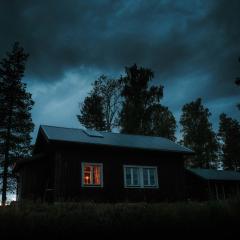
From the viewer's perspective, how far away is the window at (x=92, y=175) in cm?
2121

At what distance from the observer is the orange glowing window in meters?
21.3

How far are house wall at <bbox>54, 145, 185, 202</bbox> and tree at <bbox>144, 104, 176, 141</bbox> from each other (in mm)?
19601

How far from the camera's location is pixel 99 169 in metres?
21.9

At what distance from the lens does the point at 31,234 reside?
285 inches

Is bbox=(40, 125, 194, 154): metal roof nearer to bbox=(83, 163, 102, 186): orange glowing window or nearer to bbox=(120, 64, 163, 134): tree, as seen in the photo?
bbox=(83, 163, 102, 186): orange glowing window

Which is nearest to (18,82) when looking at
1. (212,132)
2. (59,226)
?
(212,132)

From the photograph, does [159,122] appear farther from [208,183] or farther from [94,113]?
[208,183]

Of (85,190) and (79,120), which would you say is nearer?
(85,190)

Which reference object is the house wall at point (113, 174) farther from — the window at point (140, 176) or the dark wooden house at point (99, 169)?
the window at point (140, 176)

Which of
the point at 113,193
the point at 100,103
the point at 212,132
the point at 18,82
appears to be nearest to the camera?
the point at 113,193

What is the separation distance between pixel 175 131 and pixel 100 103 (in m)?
12.9

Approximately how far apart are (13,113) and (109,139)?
17.7 meters

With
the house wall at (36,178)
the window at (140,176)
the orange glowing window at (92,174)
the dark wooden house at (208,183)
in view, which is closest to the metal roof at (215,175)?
the dark wooden house at (208,183)

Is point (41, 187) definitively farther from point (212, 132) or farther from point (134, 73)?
point (212, 132)
